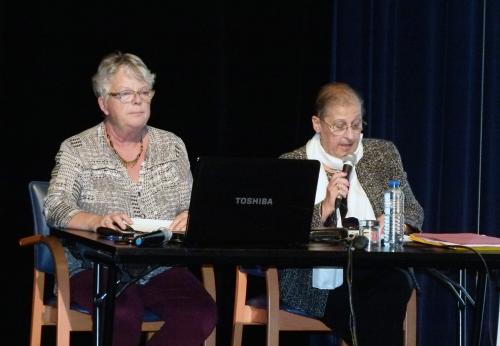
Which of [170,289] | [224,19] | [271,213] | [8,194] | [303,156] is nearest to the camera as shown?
[271,213]

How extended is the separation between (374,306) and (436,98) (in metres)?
1.64

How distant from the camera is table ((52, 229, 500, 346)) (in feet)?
6.98

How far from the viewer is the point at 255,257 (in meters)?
2.20

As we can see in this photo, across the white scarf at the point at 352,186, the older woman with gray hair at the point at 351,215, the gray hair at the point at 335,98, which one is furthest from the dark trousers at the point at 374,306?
the gray hair at the point at 335,98

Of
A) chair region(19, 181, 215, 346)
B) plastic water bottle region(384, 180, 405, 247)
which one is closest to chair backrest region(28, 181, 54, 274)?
chair region(19, 181, 215, 346)

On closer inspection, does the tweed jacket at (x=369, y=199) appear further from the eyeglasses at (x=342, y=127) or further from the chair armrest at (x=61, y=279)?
the chair armrest at (x=61, y=279)

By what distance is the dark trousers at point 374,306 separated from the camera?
111 inches

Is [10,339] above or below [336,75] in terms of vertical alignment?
below

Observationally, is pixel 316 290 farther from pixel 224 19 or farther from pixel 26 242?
pixel 224 19

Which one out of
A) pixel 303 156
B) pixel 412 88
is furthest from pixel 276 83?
pixel 303 156

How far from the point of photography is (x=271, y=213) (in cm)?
232

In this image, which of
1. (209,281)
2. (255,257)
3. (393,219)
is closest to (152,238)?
(255,257)

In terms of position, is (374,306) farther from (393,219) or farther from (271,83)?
(271,83)

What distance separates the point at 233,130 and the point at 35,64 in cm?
94
